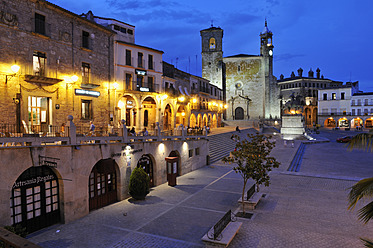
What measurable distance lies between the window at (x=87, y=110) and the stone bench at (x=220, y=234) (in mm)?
15913

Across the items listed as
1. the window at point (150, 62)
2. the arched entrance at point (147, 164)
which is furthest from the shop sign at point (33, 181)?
the window at point (150, 62)

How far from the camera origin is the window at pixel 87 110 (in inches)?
855

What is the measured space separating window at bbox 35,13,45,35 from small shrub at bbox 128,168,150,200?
39.7 ft

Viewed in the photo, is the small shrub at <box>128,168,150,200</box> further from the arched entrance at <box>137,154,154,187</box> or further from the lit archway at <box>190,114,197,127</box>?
the lit archway at <box>190,114,197,127</box>

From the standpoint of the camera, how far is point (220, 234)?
32.8 ft

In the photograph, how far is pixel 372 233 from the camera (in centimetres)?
1069

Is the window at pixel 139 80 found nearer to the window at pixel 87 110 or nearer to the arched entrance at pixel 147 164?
the window at pixel 87 110

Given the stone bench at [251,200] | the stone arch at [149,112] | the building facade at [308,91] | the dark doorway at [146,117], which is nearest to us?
the stone bench at [251,200]

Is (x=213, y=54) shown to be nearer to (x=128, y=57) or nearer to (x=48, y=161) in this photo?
(x=128, y=57)

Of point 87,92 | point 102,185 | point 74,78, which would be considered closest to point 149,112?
point 87,92

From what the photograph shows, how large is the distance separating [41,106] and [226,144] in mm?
23421

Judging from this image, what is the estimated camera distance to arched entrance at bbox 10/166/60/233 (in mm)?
10813

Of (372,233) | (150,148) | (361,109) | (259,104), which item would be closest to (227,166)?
(150,148)

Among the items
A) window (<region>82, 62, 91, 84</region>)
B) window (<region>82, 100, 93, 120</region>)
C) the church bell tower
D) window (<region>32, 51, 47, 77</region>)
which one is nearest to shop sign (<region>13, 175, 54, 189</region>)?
window (<region>32, 51, 47, 77</region>)
